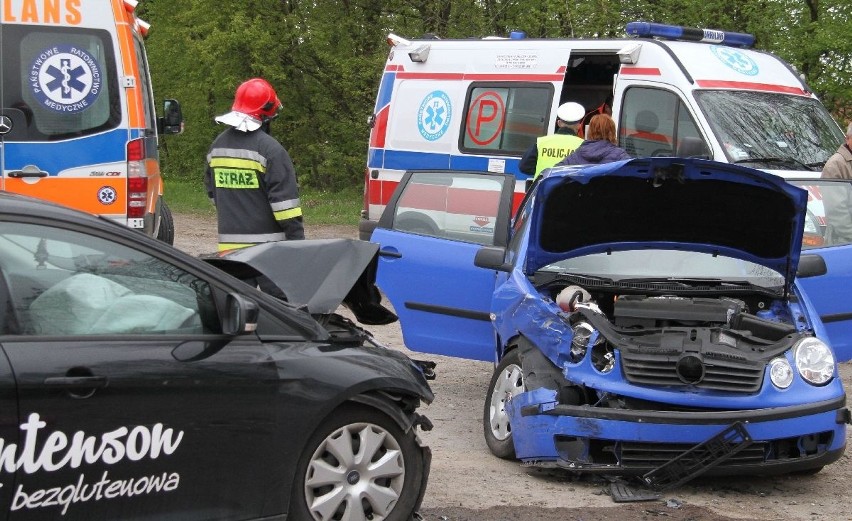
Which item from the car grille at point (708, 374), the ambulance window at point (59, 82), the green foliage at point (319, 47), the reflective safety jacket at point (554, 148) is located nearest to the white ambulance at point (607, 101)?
the reflective safety jacket at point (554, 148)

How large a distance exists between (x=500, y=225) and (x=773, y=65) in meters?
5.10

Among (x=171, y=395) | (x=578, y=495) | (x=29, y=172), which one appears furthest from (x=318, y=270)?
(x=29, y=172)

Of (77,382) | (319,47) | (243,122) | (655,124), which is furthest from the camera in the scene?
(319,47)

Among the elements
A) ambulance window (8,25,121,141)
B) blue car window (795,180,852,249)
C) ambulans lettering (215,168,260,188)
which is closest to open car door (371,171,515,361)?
ambulans lettering (215,168,260,188)

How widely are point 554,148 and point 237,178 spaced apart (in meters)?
3.06

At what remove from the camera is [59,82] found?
9609mm

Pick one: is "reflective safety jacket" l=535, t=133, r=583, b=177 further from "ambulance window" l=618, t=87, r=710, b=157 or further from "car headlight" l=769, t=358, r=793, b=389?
"car headlight" l=769, t=358, r=793, b=389

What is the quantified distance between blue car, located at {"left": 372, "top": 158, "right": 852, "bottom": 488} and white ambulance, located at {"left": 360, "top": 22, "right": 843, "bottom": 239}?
244 centimetres

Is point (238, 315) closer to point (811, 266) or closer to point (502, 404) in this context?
point (502, 404)

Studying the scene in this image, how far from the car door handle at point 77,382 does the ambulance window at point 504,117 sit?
815cm

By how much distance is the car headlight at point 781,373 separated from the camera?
6.00 metres

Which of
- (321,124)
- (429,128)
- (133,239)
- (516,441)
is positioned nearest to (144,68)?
(429,128)

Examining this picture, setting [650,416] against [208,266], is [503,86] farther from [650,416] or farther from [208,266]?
[208,266]

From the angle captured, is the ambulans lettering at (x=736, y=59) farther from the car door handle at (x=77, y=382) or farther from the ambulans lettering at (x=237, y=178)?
the car door handle at (x=77, y=382)
